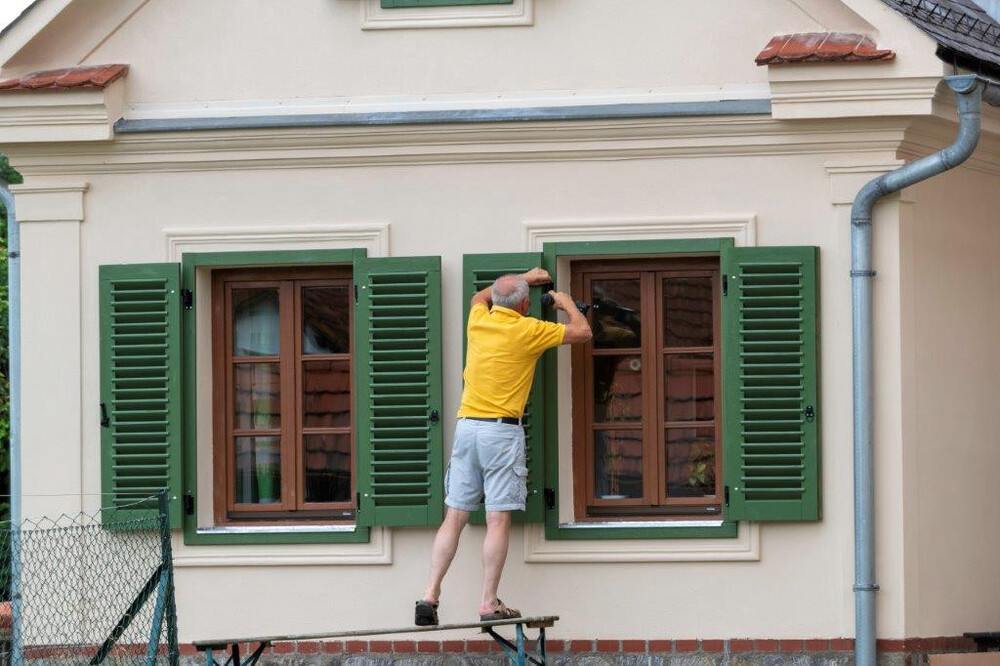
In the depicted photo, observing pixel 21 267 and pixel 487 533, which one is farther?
pixel 21 267

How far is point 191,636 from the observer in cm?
1066

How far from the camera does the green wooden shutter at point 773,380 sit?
10180 millimetres

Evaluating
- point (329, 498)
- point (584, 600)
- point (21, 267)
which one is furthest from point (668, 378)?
point (21, 267)

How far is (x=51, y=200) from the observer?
35.5 ft

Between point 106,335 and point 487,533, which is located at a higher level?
point 106,335

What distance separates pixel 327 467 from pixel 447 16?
2571 millimetres

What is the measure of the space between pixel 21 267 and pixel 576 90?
3.25 metres

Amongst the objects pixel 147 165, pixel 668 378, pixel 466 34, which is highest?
pixel 466 34

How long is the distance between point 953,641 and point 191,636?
4.12m

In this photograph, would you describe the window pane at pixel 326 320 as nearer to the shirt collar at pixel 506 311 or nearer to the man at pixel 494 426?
the man at pixel 494 426

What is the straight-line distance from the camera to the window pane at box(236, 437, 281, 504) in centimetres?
1092

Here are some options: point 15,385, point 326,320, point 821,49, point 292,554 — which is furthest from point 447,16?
point 15,385

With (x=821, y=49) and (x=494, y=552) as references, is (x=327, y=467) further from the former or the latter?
(x=821, y=49)

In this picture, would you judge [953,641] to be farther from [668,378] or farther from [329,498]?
[329,498]
